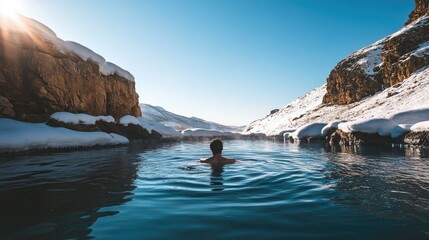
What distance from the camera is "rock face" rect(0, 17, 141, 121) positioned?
19.4m

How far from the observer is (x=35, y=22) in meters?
22.6

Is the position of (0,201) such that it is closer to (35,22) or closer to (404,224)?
(404,224)

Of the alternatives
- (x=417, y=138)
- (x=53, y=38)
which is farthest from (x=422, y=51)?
(x=53, y=38)

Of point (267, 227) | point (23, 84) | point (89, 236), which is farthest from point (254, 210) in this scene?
point (23, 84)

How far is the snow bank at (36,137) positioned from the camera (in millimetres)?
15109

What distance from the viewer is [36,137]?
16.6 meters

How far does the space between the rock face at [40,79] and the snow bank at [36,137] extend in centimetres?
269

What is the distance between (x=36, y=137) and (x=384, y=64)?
72.1 meters

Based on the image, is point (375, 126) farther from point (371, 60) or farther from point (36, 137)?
point (371, 60)

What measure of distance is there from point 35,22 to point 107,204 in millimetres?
23896

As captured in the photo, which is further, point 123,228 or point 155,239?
point 123,228

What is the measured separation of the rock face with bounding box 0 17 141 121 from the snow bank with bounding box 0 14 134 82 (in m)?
0.18

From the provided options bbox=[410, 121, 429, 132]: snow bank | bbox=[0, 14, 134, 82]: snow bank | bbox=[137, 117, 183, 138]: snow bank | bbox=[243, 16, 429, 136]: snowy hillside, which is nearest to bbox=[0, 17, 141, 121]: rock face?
bbox=[0, 14, 134, 82]: snow bank

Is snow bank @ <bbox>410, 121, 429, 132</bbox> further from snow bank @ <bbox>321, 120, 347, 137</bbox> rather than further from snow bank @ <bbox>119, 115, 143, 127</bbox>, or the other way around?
snow bank @ <bbox>119, 115, 143, 127</bbox>
